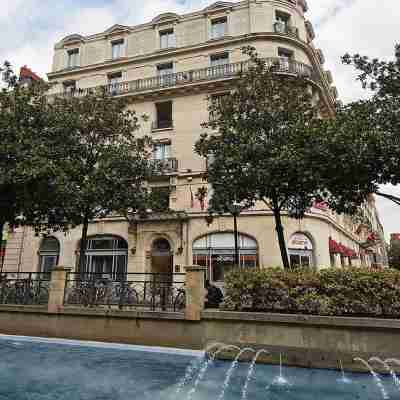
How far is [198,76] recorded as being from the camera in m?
24.2

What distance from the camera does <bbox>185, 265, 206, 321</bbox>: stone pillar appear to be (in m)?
9.77

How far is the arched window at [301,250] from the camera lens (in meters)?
20.1

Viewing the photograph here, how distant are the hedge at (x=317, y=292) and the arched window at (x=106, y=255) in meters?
13.7

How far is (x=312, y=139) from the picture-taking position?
11930 millimetres

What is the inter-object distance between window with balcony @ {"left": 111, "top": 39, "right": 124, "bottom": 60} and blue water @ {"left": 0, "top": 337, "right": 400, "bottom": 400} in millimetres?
24411

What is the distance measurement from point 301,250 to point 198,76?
13986mm

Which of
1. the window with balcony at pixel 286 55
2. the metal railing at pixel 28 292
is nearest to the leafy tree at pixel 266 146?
the metal railing at pixel 28 292

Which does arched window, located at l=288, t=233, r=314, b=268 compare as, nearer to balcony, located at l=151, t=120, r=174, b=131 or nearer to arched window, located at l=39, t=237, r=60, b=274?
balcony, located at l=151, t=120, r=174, b=131

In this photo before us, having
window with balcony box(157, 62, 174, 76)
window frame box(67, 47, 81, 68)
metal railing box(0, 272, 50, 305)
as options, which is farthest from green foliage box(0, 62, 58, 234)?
window frame box(67, 47, 81, 68)

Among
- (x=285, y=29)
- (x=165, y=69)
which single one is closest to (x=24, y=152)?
(x=165, y=69)

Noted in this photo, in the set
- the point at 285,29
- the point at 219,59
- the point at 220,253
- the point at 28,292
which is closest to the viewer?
the point at 28,292

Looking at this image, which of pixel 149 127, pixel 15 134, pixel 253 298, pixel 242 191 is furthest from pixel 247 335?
pixel 149 127

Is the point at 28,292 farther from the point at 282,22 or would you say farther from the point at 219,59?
the point at 282,22

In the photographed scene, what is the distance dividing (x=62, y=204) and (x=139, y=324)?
6.51 metres
